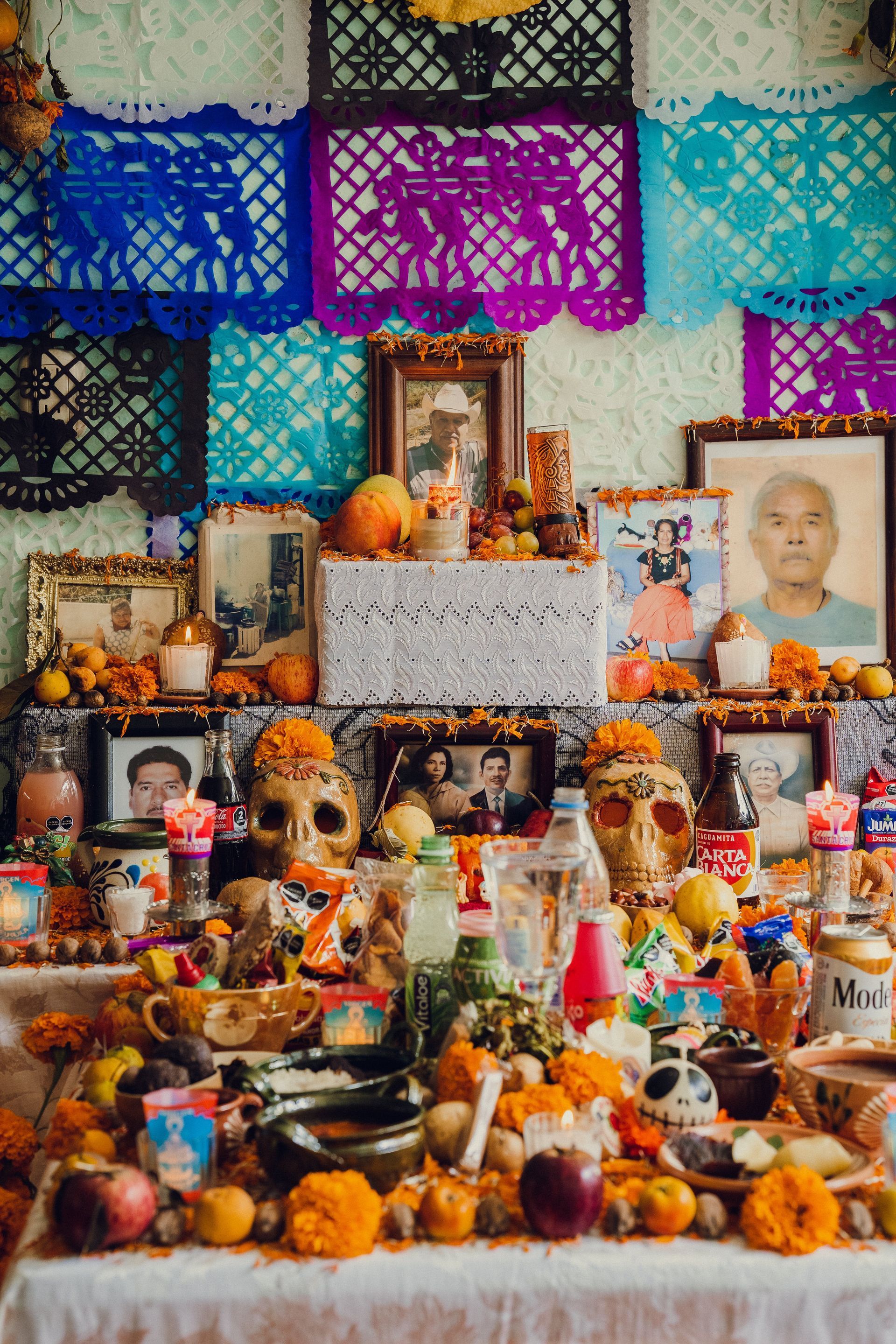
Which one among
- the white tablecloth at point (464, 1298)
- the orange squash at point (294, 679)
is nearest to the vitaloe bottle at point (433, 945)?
the white tablecloth at point (464, 1298)

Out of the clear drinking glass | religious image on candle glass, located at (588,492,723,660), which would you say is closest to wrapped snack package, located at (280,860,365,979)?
the clear drinking glass

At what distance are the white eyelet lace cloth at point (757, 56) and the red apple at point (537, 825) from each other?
1873mm

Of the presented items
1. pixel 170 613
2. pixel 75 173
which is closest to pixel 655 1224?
pixel 170 613

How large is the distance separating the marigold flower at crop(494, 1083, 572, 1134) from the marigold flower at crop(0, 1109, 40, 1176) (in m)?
0.75

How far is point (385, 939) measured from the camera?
1.41m

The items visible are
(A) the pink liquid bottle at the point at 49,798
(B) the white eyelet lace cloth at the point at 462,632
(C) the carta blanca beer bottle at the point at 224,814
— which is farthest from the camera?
(B) the white eyelet lace cloth at the point at 462,632

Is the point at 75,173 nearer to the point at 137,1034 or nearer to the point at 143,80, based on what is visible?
the point at 143,80

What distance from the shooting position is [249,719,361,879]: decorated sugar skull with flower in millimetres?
2127

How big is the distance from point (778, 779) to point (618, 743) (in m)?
0.42

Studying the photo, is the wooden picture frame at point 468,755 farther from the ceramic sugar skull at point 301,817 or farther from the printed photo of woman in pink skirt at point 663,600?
the printed photo of woman in pink skirt at point 663,600

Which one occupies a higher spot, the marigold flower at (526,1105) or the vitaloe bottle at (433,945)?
the vitaloe bottle at (433,945)

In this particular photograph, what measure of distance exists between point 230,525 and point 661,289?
1.31 m

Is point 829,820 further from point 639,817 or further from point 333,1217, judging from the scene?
point 333,1217

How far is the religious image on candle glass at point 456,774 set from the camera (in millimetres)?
2430
